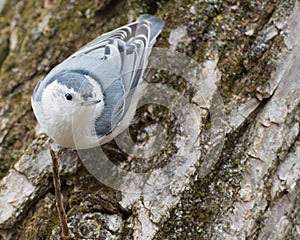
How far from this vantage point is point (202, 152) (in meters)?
2.23

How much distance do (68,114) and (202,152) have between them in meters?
0.67

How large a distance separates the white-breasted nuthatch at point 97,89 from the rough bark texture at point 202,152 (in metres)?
0.09

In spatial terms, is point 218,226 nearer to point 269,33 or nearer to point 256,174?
point 256,174

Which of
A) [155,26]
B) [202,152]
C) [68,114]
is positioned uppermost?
[155,26]

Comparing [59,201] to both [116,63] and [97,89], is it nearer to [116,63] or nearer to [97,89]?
[97,89]

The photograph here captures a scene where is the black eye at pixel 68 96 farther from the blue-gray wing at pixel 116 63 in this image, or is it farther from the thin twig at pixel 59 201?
the thin twig at pixel 59 201

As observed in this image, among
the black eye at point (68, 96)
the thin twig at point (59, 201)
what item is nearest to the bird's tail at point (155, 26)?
the black eye at point (68, 96)

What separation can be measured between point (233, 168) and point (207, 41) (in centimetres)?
74

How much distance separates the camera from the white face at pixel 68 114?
7.36ft

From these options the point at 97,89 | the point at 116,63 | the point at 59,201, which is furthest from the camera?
the point at 116,63

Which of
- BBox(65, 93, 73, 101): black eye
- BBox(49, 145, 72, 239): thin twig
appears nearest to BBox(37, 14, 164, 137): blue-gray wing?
BBox(65, 93, 73, 101): black eye

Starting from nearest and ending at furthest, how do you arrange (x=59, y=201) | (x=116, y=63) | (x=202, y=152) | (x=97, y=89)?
(x=59, y=201) → (x=202, y=152) → (x=97, y=89) → (x=116, y=63)

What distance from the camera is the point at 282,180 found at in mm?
2205

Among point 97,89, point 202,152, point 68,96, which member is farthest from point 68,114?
point 202,152
